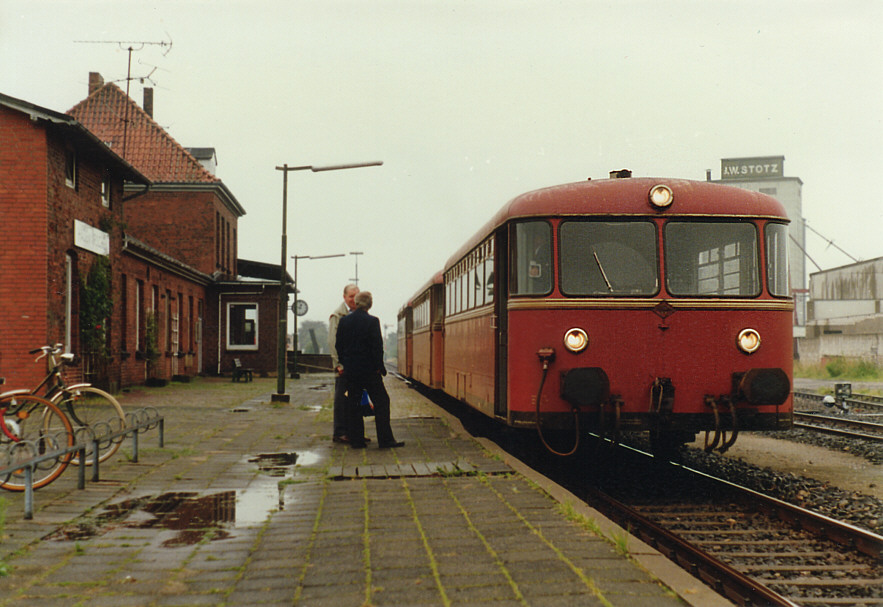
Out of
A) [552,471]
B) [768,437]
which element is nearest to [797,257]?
[768,437]

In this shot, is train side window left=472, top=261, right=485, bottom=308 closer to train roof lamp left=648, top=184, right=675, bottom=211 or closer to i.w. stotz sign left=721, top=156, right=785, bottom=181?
train roof lamp left=648, top=184, right=675, bottom=211

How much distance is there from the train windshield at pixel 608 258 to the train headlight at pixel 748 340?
0.87m

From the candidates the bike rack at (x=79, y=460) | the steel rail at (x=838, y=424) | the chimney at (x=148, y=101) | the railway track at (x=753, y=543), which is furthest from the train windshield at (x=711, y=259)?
the chimney at (x=148, y=101)

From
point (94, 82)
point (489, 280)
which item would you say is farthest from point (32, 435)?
point (94, 82)

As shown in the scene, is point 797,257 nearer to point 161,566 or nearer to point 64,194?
point 64,194

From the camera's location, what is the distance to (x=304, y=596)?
4.12 m

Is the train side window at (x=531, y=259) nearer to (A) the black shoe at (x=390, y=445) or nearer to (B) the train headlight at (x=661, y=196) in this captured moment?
(B) the train headlight at (x=661, y=196)

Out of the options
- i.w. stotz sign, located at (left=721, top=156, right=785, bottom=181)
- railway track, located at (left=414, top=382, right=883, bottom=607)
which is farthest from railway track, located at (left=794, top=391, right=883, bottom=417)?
i.w. stotz sign, located at (left=721, top=156, right=785, bottom=181)

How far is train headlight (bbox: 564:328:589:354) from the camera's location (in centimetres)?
811

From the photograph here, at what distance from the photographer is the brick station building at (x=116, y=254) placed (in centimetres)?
1731

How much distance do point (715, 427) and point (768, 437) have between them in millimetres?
6724

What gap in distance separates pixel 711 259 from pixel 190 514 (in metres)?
5.14

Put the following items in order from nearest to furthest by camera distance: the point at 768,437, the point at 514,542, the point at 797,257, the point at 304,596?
the point at 304,596 → the point at 514,542 → the point at 768,437 → the point at 797,257

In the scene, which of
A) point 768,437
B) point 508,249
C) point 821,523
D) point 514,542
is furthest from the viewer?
point 768,437
